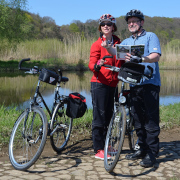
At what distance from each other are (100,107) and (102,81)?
371mm

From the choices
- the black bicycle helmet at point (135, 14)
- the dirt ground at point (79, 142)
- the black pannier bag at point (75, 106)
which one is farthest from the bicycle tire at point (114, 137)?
the black bicycle helmet at point (135, 14)

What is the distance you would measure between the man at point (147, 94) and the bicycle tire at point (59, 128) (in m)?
1.05

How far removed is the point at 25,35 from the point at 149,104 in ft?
77.9

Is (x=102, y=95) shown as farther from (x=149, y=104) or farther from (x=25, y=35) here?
(x=25, y=35)

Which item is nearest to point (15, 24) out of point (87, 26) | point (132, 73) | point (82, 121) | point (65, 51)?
point (65, 51)

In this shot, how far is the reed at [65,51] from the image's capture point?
909 inches

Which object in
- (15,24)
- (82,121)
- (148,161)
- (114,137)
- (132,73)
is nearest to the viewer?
(132,73)

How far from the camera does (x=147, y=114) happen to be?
3.88m

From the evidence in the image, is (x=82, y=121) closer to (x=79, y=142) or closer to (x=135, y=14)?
(x=79, y=142)

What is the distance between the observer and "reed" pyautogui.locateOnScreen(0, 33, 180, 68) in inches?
909

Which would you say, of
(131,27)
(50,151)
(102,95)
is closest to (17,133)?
(50,151)

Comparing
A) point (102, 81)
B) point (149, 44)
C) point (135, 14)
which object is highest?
point (135, 14)

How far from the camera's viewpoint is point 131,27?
12.5 feet

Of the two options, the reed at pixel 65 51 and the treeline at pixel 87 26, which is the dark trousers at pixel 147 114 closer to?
the reed at pixel 65 51
